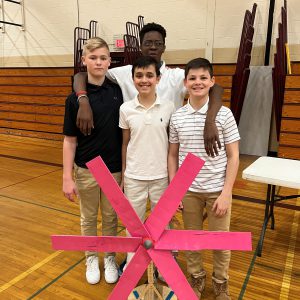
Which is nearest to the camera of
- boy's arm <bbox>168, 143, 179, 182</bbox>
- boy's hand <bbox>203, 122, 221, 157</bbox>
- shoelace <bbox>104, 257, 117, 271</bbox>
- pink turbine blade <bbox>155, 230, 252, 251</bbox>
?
pink turbine blade <bbox>155, 230, 252, 251</bbox>

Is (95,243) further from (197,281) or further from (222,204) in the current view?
(197,281)

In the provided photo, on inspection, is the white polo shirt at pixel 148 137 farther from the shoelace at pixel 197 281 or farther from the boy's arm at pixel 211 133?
the shoelace at pixel 197 281

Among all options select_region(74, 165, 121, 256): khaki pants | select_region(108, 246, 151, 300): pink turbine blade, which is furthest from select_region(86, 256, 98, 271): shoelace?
select_region(108, 246, 151, 300): pink turbine blade

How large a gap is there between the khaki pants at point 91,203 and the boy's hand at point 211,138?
0.67 meters

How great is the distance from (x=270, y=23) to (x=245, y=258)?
454 centimetres

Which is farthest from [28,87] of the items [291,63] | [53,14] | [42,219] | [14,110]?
[291,63]

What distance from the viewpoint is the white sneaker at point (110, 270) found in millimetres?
2058

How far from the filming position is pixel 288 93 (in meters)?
4.80

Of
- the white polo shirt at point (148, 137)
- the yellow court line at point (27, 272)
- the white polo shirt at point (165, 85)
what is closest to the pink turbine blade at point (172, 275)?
the white polo shirt at point (148, 137)

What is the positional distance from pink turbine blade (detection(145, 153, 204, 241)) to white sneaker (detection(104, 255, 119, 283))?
3.74ft

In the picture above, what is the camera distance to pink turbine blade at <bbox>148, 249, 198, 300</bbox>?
1030 mm

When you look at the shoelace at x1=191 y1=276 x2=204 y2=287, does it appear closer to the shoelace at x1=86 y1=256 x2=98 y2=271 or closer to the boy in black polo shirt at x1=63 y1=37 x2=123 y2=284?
the boy in black polo shirt at x1=63 y1=37 x2=123 y2=284

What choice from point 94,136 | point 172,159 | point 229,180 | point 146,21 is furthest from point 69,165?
point 146,21

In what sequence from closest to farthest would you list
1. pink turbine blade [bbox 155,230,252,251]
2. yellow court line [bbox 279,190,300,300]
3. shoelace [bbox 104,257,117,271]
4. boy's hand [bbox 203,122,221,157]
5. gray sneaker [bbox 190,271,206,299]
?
pink turbine blade [bbox 155,230,252,251] → boy's hand [bbox 203,122,221,157] → gray sneaker [bbox 190,271,206,299] → yellow court line [bbox 279,190,300,300] → shoelace [bbox 104,257,117,271]
